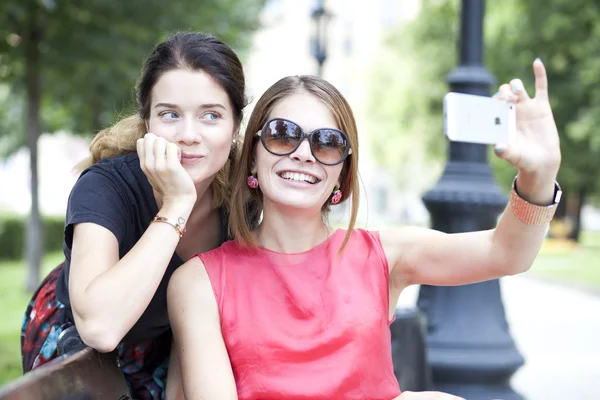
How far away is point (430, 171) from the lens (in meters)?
42.2

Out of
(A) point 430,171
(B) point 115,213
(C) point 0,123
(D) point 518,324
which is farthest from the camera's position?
(A) point 430,171

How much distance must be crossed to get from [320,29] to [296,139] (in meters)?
11.7

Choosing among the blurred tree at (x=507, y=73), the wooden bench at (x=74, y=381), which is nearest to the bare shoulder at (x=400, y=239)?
the wooden bench at (x=74, y=381)

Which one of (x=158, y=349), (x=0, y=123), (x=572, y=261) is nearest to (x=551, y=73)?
(x=572, y=261)

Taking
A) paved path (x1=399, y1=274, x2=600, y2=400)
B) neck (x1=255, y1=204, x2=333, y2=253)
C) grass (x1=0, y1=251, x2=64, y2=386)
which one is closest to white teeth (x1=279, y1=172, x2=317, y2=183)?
neck (x1=255, y1=204, x2=333, y2=253)

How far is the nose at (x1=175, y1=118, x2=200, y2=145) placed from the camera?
2.43 meters

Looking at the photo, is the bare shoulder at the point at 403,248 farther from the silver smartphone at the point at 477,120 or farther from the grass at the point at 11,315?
the grass at the point at 11,315

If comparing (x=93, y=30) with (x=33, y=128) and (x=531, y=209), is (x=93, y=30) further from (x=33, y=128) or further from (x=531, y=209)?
(x=531, y=209)

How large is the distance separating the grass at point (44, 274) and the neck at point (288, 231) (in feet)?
14.7

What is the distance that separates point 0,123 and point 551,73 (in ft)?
59.8

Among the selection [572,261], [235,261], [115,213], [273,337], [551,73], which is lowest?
[572,261]

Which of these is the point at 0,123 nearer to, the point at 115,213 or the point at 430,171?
the point at 430,171

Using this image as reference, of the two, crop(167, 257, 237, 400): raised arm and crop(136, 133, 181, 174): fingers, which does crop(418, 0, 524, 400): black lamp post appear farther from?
crop(136, 133, 181, 174): fingers

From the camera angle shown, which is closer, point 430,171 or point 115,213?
point 115,213
